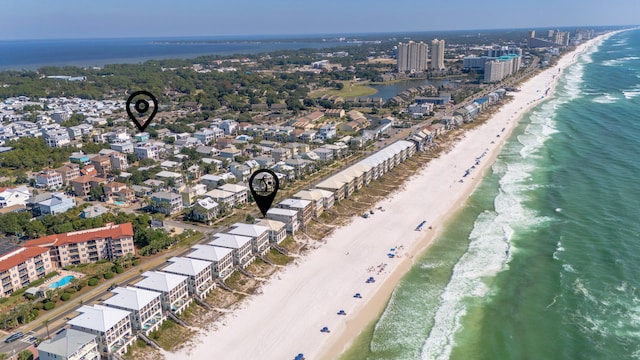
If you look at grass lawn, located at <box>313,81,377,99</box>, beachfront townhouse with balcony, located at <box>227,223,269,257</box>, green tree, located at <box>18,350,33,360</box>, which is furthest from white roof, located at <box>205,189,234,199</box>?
grass lawn, located at <box>313,81,377,99</box>

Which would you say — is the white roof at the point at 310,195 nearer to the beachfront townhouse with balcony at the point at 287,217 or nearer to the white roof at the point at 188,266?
the beachfront townhouse with balcony at the point at 287,217

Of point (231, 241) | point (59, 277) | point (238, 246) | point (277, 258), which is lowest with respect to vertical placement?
point (277, 258)

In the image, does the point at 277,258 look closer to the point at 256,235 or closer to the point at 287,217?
the point at 256,235

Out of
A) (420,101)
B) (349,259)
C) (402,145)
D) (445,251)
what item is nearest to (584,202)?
(445,251)

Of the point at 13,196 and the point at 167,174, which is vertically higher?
the point at 13,196

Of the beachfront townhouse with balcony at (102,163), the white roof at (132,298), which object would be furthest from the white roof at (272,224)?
the beachfront townhouse with balcony at (102,163)

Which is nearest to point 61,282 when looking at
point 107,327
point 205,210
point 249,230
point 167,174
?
point 107,327

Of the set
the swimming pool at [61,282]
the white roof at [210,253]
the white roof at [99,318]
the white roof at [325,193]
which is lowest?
the swimming pool at [61,282]
